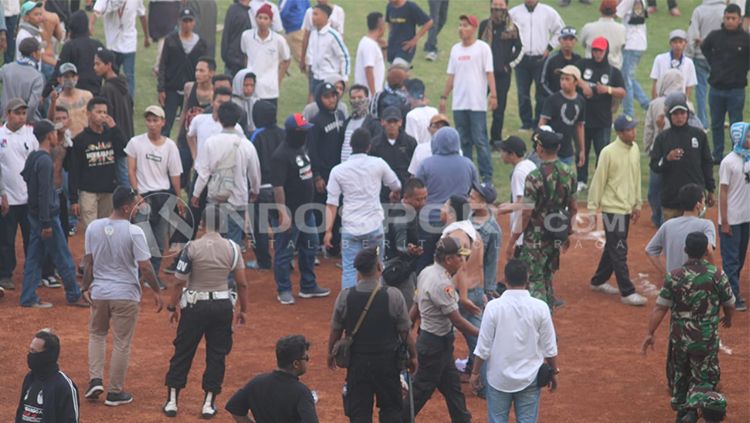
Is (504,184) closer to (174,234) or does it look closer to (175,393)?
(174,234)

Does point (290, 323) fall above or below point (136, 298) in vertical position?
below

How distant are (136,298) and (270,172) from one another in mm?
3181

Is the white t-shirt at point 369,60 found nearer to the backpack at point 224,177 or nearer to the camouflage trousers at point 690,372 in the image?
the backpack at point 224,177

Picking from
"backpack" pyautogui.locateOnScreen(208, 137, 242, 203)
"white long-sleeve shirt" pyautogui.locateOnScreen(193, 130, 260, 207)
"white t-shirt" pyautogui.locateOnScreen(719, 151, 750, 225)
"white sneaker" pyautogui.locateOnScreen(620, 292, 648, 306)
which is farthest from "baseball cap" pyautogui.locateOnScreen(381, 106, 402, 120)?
"white t-shirt" pyautogui.locateOnScreen(719, 151, 750, 225)

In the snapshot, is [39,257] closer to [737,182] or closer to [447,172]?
[447,172]

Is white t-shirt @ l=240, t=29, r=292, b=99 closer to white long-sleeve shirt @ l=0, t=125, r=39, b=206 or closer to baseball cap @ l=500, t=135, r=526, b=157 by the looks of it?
white long-sleeve shirt @ l=0, t=125, r=39, b=206

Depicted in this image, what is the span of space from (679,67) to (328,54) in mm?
5136

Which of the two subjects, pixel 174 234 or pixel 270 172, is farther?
pixel 174 234

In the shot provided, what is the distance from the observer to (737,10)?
17656 mm

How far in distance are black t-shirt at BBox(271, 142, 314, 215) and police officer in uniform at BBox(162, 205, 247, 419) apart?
3.01 metres

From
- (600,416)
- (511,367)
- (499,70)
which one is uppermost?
(499,70)

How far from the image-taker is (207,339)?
10.1 m

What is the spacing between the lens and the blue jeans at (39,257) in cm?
1273

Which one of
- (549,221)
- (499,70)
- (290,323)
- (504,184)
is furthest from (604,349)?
(499,70)
